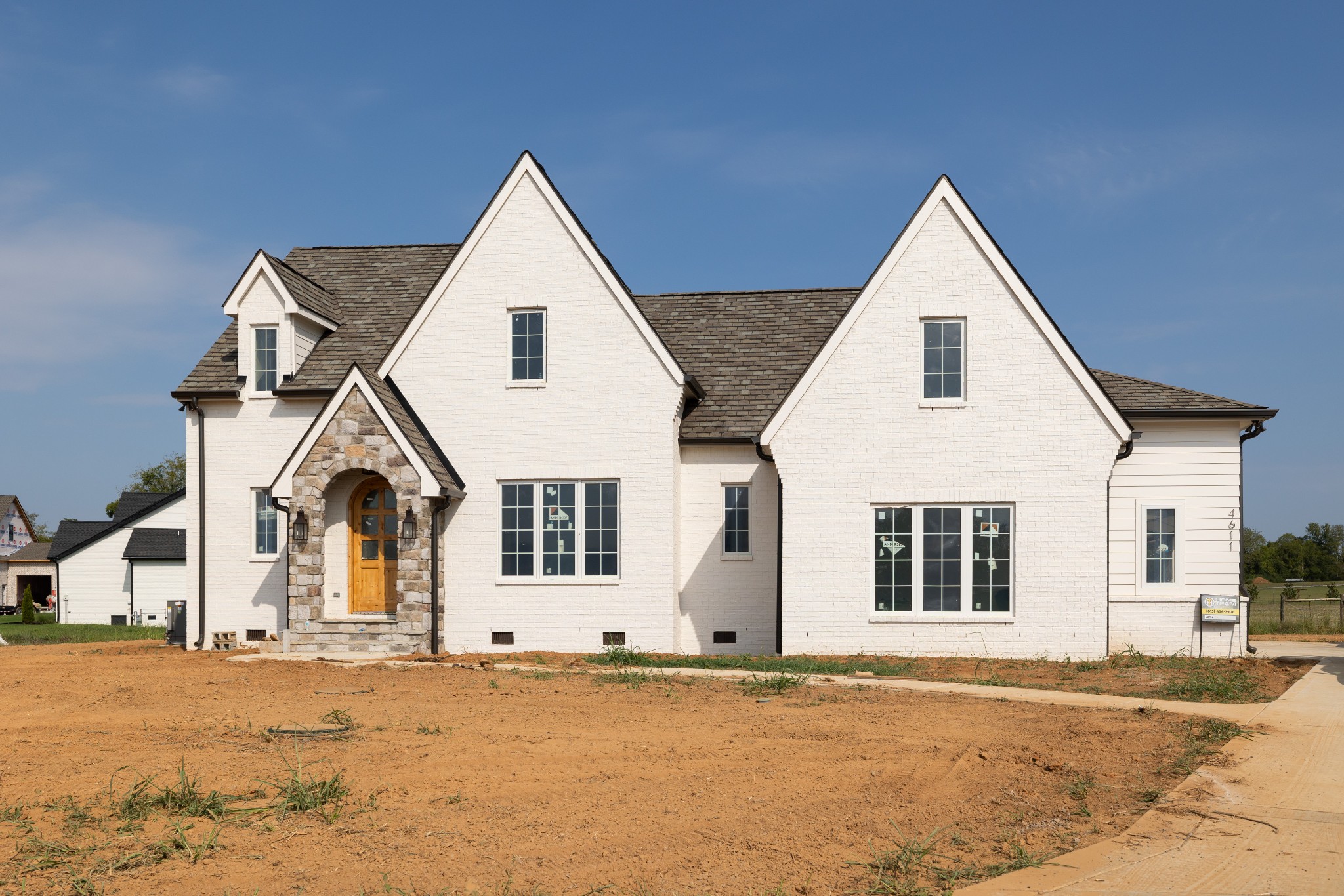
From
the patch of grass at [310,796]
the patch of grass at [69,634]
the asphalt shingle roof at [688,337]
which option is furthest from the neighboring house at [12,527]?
the patch of grass at [310,796]

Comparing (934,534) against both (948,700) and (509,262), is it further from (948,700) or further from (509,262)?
(509,262)

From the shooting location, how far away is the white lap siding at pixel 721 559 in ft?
62.8

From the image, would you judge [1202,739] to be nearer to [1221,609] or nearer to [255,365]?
[1221,609]

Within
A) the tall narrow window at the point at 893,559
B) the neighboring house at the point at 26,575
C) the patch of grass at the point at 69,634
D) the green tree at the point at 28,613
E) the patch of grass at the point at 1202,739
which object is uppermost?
the tall narrow window at the point at 893,559

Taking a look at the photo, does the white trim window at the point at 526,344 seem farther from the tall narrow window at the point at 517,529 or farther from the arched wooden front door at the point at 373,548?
the arched wooden front door at the point at 373,548

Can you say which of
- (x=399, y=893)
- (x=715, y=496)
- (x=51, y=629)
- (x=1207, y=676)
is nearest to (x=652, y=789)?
(x=399, y=893)

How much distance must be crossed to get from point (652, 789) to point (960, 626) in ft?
35.8

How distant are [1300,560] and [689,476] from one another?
65.1 metres

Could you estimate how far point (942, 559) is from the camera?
58.4ft

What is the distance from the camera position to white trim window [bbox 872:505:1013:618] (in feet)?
58.0

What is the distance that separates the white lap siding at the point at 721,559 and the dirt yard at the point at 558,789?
5.97m

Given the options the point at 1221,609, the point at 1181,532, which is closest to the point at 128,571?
the point at 1181,532

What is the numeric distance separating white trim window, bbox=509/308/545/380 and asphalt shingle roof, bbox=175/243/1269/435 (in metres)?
2.07

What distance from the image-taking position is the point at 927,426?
1802 centimetres
